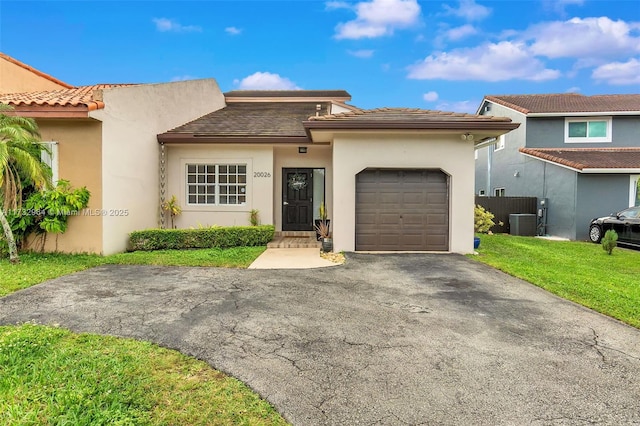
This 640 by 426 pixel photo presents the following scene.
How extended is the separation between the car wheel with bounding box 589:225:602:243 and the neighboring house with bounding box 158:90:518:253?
A: 289 inches

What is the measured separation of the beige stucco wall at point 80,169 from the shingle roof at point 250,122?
3010 millimetres

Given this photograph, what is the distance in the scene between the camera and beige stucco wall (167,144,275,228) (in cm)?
1216

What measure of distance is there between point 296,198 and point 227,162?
283 centimetres

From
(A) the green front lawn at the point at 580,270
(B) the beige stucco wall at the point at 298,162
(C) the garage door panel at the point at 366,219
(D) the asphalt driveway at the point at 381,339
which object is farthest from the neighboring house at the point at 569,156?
(D) the asphalt driveway at the point at 381,339

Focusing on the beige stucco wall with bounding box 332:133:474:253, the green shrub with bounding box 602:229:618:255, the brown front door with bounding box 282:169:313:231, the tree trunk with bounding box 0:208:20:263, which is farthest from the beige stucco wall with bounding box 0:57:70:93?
the green shrub with bounding box 602:229:618:255

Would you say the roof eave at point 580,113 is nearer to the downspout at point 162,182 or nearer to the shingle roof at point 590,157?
the shingle roof at point 590,157

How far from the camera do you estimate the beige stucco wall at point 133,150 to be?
29.6 feet

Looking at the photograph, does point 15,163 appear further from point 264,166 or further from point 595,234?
point 595,234

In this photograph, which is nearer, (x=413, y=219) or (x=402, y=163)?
(x=402, y=163)

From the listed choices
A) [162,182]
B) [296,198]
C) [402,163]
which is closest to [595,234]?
[402,163]

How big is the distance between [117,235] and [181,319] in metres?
6.28

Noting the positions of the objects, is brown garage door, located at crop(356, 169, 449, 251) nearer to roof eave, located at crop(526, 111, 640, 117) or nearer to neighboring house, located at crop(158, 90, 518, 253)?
neighboring house, located at crop(158, 90, 518, 253)

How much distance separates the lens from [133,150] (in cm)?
1016

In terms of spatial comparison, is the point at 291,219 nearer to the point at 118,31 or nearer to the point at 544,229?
the point at 544,229
